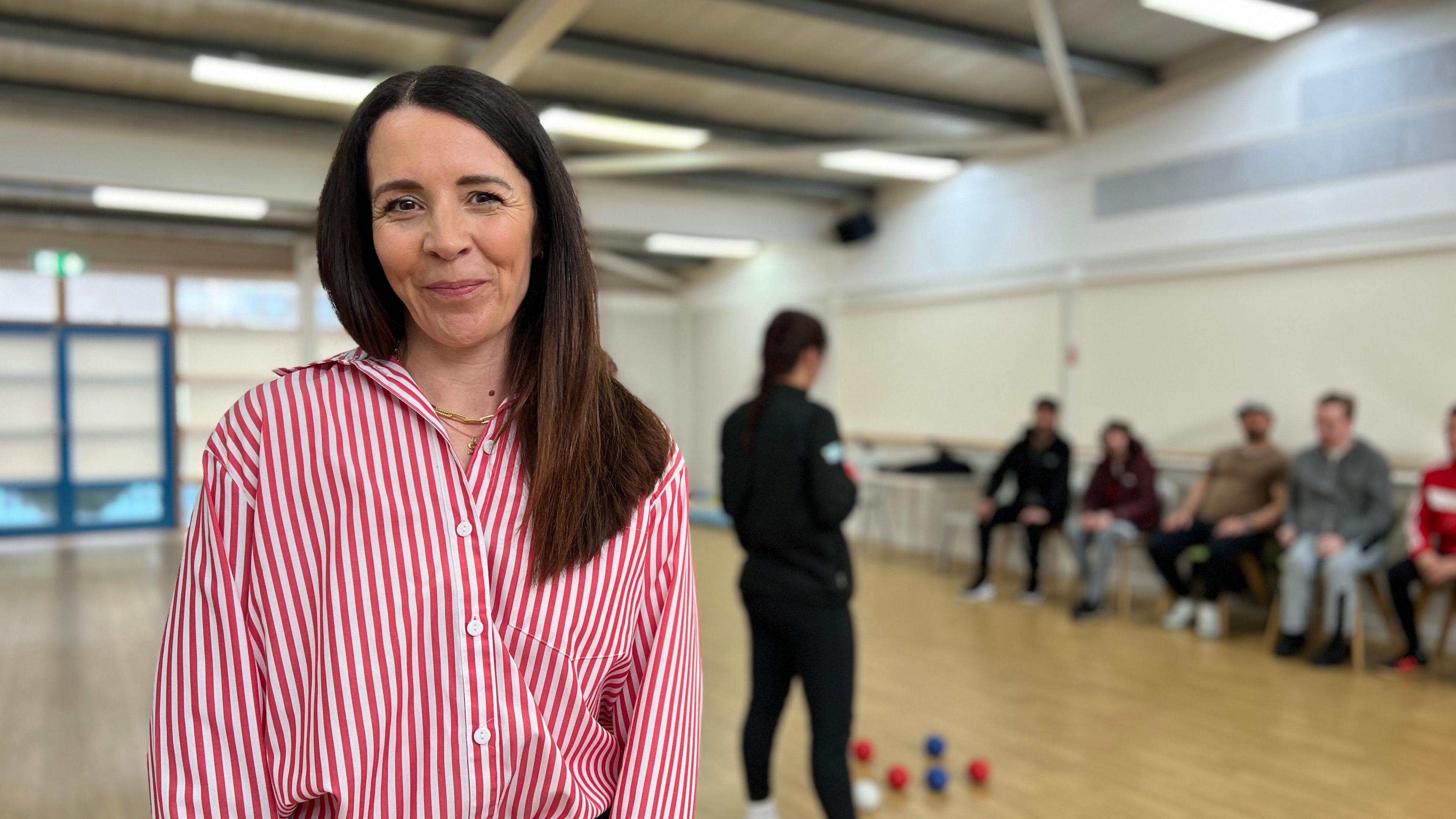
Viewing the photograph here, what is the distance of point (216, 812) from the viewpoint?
31.5 inches

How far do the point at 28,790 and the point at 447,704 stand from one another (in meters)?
3.37

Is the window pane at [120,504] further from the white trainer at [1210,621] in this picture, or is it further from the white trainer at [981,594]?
the white trainer at [1210,621]

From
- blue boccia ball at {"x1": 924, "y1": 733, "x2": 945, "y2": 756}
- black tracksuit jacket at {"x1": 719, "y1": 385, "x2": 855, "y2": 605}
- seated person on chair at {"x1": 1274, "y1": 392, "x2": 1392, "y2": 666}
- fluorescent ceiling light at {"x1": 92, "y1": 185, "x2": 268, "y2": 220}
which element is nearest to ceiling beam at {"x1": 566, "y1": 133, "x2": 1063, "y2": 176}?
fluorescent ceiling light at {"x1": 92, "y1": 185, "x2": 268, "y2": 220}

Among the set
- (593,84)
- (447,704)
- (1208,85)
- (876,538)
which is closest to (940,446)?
(876,538)

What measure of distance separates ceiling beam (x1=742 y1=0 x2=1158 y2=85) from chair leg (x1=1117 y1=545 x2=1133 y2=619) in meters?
3.07

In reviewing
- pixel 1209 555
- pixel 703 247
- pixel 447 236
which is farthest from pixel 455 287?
pixel 703 247

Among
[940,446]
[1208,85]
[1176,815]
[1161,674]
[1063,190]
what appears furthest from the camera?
[940,446]

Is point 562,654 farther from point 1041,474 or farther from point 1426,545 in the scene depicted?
point 1041,474

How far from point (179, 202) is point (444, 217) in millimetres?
9219

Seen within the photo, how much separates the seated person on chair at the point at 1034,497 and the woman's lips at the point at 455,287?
6.14 m

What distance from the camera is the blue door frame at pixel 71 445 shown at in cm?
998

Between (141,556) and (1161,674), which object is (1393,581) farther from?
(141,556)

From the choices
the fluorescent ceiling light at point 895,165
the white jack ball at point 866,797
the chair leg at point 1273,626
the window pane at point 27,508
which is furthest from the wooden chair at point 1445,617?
the window pane at point 27,508

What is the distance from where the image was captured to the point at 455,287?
85cm
